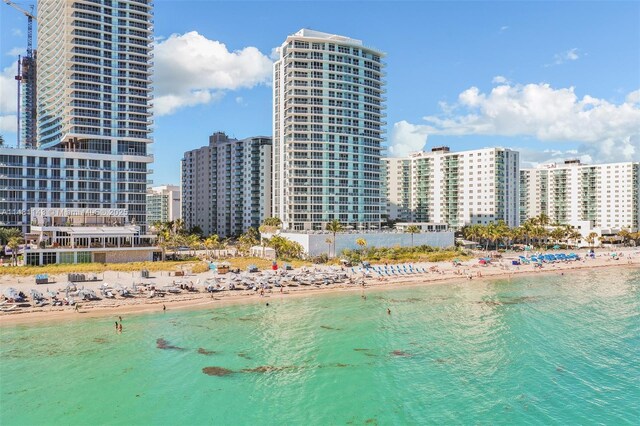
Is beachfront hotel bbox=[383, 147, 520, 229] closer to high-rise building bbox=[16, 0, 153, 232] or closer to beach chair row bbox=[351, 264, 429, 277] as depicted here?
beach chair row bbox=[351, 264, 429, 277]

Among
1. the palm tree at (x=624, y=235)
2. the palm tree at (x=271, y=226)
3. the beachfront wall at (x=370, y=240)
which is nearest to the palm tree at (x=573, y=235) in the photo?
the palm tree at (x=624, y=235)

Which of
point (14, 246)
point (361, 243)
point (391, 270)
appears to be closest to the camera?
point (14, 246)

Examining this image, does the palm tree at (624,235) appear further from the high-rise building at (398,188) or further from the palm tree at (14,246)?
the palm tree at (14,246)

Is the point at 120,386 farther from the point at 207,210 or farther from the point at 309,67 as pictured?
the point at 207,210

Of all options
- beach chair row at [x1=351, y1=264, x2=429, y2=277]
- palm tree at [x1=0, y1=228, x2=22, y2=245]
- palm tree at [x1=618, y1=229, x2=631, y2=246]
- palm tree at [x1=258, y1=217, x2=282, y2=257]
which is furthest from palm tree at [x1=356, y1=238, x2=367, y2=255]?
palm tree at [x1=618, y1=229, x2=631, y2=246]

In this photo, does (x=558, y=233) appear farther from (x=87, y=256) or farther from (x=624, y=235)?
(x=87, y=256)

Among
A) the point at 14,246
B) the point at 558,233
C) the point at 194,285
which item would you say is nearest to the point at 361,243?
the point at 194,285
